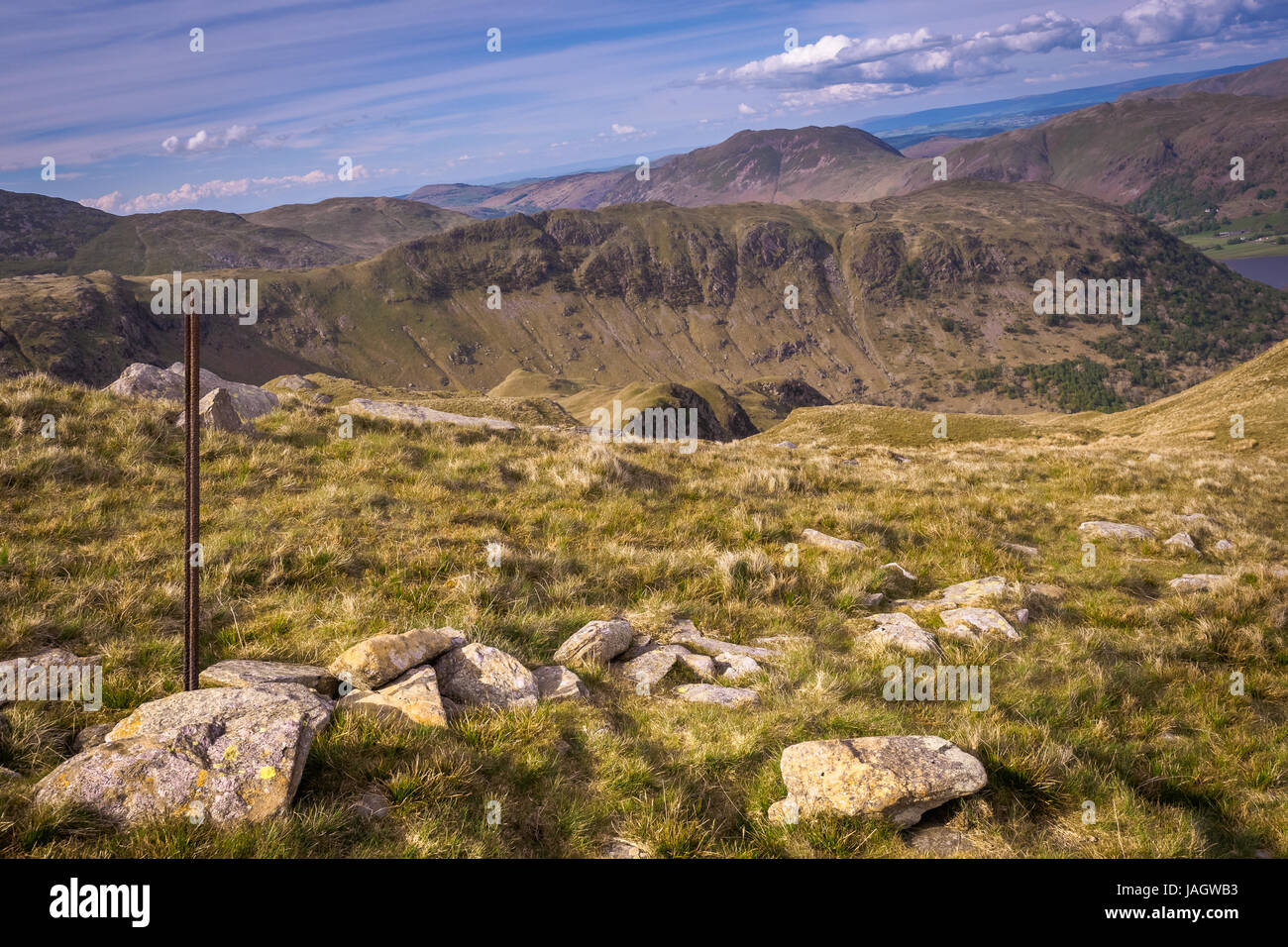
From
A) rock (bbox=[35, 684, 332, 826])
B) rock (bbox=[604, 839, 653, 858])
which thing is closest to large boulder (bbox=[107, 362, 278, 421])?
rock (bbox=[35, 684, 332, 826])

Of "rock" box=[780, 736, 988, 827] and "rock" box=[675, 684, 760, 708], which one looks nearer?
"rock" box=[780, 736, 988, 827]

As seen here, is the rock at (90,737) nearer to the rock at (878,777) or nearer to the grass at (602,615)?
the grass at (602,615)

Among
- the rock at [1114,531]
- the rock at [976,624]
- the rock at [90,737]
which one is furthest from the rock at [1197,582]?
the rock at [90,737]

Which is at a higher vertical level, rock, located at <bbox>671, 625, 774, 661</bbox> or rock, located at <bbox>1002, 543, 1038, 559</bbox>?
rock, located at <bbox>1002, 543, 1038, 559</bbox>

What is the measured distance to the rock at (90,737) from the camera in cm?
505

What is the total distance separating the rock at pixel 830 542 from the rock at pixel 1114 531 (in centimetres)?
625

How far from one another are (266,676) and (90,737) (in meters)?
1.24

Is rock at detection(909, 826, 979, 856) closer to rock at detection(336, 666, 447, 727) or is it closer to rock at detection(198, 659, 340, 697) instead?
rock at detection(336, 666, 447, 727)

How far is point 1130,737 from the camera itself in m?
6.95

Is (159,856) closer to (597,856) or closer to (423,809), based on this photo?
(423,809)

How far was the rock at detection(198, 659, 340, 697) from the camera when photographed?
583cm

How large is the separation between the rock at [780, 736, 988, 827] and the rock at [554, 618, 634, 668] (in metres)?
2.60
